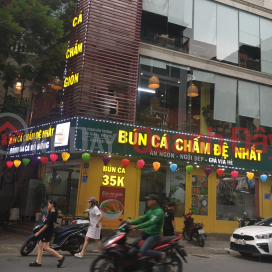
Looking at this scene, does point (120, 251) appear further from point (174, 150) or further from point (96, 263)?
point (174, 150)

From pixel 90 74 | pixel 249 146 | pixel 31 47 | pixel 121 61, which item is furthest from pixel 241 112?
pixel 31 47

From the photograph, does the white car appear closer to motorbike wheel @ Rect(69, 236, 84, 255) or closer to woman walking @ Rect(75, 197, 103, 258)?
woman walking @ Rect(75, 197, 103, 258)

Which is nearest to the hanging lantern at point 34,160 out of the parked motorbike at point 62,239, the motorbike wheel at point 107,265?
the parked motorbike at point 62,239

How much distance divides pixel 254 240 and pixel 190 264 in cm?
226

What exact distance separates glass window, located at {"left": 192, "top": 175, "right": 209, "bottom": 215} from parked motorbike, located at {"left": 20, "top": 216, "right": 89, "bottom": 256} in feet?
25.2

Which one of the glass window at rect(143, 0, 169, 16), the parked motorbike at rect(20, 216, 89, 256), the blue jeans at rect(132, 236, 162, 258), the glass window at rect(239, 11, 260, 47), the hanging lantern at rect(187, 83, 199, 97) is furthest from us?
the glass window at rect(239, 11, 260, 47)

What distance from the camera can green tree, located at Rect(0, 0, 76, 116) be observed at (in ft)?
39.4

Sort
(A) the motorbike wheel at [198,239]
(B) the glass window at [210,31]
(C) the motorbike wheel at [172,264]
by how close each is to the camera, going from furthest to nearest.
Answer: (B) the glass window at [210,31] → (A) the motorbike wheel at [198,239] → (C) the motorbike wheel at [172,264]

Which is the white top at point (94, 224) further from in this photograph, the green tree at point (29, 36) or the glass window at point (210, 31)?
the glass window at point (210, 31)

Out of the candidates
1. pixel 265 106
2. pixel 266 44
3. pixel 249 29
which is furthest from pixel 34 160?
pixel 266 44

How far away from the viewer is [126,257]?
603cm

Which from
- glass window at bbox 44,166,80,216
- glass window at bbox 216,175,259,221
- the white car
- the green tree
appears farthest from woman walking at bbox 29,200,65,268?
glass window at bbox 216,175,259,221

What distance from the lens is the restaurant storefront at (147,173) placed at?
13070 mm

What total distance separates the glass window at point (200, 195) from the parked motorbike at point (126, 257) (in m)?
9.82
